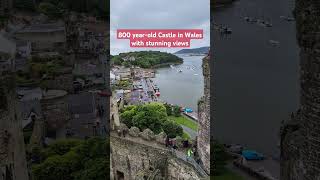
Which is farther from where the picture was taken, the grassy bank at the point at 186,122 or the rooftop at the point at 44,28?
the grassy bank at the point at 186,122

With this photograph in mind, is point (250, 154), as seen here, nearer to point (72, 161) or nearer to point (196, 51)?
point (196, 51)

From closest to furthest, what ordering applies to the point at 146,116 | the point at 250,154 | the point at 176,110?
the point at 176,110, the point at 146,116, the point at 250,154

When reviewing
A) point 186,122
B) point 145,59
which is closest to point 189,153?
point 186,122

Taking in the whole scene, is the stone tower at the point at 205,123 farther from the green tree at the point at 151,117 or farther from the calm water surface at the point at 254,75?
the calm water surface at the point at 254,75

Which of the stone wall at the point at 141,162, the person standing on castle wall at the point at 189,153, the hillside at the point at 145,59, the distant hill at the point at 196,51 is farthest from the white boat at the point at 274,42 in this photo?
the stone wall at the point at 141,162

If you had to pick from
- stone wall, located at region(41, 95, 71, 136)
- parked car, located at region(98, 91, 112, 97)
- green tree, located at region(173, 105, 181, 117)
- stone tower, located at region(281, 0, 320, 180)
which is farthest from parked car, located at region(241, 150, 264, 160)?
stone tower, located at region(281, 0, 320, 180)

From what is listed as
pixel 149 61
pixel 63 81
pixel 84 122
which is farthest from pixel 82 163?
pixel 149 61
